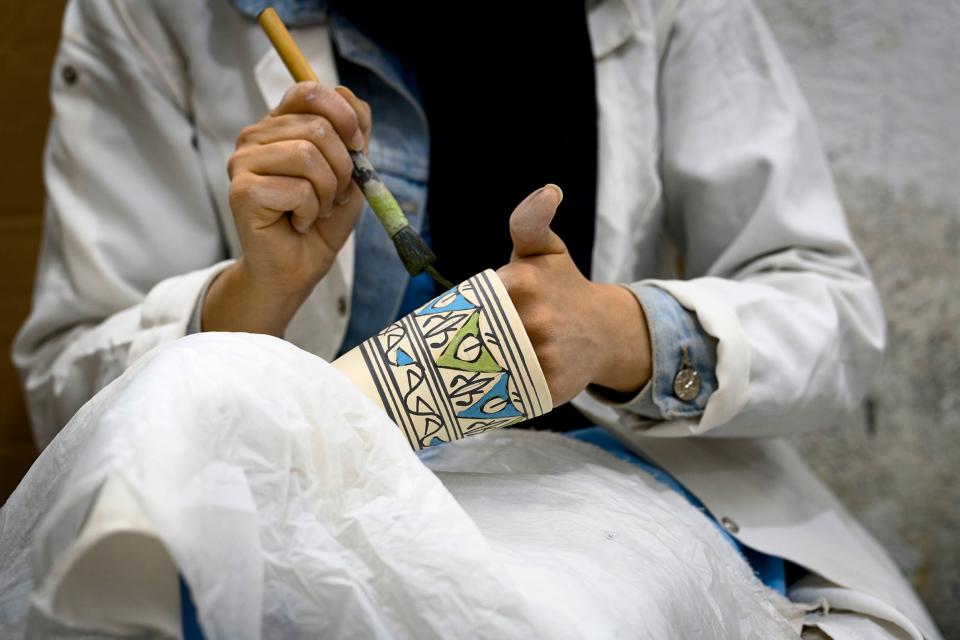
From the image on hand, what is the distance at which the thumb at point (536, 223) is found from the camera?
23.2 inches

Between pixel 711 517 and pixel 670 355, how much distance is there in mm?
187

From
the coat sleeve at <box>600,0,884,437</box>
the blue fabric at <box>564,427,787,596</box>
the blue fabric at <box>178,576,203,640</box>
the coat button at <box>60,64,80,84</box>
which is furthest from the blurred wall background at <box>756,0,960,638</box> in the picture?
the blue fabric at <box>178,576,203,640</box>

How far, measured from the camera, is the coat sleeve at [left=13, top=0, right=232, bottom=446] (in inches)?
35.9

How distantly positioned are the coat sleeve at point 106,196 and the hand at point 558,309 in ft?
1.44

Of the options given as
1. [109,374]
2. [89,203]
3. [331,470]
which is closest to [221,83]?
[89,203]

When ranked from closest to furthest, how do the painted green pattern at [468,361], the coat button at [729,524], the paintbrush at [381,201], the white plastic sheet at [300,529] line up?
the white plastic sheet at [300,529], the painted green pattern at [468,361], the paintbrush at [381,201], the coat button at [729,524]

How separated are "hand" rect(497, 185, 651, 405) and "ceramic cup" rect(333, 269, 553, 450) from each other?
1.4 inches

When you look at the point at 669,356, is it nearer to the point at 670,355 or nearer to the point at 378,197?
the point at 670,355

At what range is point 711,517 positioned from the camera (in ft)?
2.63

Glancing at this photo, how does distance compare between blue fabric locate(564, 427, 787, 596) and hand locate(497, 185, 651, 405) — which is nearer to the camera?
hand locate(497, 185, 651, 405)

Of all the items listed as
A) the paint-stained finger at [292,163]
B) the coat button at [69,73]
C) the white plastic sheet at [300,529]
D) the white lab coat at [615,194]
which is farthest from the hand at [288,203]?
the coat button at [69,73]

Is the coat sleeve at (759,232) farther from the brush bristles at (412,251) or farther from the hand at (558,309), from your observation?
the brush bristles at (412,251)

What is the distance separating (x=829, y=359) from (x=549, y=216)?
367 mm

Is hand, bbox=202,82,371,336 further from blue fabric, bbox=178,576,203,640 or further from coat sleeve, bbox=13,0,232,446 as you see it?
blue fabric, bbox=178,576,203,640
